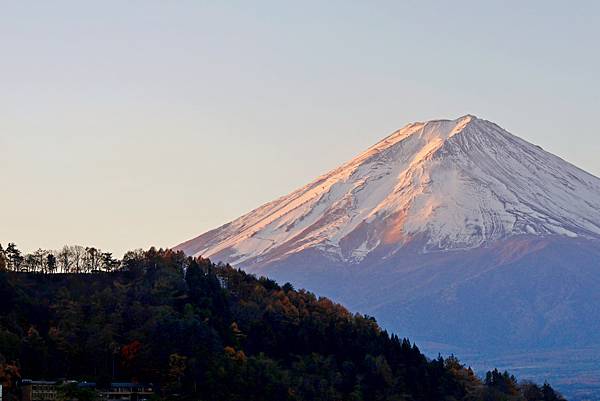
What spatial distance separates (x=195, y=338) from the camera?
7725cm

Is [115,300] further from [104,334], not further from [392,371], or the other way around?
[392,371]

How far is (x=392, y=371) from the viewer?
8431 cm

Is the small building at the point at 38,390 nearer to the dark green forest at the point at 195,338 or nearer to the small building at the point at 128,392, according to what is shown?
the dark green forest at the point at 195,338

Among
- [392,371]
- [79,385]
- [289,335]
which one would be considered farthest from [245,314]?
[79,385]

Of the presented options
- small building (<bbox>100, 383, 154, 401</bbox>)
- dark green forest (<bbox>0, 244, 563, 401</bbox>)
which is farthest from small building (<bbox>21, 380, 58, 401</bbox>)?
small building (<bbox>100, 383, 154, 401</bbox>)

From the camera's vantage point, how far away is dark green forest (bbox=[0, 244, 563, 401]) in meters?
74.9

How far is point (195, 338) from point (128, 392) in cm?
539

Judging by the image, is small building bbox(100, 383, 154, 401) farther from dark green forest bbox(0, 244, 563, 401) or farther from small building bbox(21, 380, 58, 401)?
small building bbox(21, 380, 58, 401)

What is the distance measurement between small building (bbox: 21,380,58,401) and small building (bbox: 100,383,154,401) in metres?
2.92

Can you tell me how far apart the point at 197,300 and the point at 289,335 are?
5224 mm

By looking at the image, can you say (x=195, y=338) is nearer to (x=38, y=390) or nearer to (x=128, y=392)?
(x=128, y=392)

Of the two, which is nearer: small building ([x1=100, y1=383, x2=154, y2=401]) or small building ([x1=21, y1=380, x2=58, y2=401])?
small building ([x1=21, y1=380, x2=58, y2=401])

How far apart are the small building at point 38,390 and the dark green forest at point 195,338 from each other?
1.52 ft

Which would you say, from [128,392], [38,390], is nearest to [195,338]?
[128,392]
